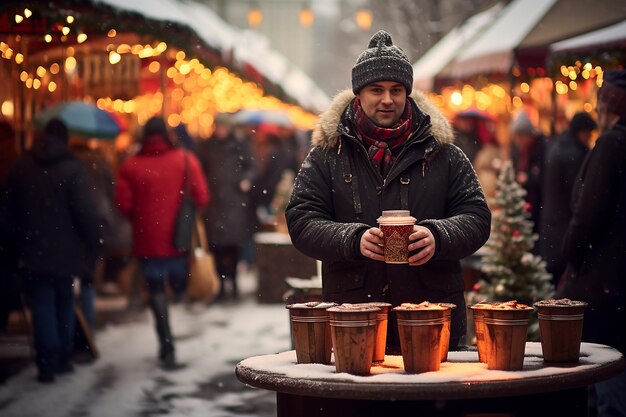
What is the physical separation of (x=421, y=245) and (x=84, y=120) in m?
11.1

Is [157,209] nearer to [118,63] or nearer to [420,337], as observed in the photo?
[118,63]

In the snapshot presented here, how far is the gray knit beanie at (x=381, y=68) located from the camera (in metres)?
5.43

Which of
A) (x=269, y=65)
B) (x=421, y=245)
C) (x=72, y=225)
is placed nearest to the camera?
(x=421, y=245)

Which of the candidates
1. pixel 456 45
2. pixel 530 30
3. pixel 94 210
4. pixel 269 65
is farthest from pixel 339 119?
pixel 269 65

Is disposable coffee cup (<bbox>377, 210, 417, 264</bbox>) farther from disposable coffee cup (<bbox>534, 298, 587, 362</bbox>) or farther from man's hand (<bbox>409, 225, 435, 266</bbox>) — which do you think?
disposable coffee cup (<bbox>534, 298, 587, 362</bbox>)

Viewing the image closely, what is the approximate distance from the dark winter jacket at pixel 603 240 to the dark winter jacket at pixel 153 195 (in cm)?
586

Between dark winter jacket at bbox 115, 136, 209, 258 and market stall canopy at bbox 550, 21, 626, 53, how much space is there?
13.1 feet

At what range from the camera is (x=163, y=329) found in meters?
12.1

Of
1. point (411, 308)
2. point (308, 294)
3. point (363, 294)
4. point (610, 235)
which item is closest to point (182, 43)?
point (308, 294)

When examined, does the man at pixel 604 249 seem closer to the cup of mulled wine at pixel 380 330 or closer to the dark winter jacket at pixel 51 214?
the cup of mulled wine at pixel 380 330

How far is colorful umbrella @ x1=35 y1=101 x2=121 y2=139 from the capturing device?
49.5ft

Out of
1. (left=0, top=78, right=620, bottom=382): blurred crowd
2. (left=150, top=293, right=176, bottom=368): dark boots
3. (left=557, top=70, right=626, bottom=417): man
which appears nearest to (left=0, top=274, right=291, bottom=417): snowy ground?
(left=150, top=293, right=176, bottom=368): dark boots

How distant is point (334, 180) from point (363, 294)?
0.54 metres

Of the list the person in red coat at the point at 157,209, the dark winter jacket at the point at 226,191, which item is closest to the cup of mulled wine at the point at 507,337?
the person in red coat at the point at 157,209
